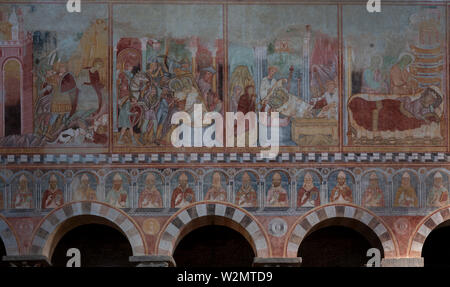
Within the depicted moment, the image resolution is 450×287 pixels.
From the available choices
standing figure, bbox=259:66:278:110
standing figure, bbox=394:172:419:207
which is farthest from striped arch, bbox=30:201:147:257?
standing figure, bbox=394:172:419:207

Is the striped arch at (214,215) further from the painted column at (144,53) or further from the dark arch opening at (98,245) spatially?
the painted column at (144,53)

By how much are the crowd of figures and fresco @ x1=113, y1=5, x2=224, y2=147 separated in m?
1.07

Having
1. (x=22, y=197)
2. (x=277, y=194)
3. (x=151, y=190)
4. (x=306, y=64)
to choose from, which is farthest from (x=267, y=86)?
(x=22, y=197)

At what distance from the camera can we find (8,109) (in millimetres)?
30766

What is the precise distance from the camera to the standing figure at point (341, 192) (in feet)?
99.5

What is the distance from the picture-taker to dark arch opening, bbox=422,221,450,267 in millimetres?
32531

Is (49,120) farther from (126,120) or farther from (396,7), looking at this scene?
(396,7)

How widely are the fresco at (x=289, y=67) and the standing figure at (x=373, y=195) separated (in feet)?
4.11

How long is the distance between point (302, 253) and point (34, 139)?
283 inches

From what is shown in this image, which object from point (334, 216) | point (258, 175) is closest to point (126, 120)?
point (258, 175)

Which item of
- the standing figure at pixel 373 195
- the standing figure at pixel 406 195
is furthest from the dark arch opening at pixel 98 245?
the standing figure at pixel 406 195

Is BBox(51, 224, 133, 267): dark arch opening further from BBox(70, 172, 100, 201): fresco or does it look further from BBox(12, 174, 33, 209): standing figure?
BBox(12, 174, 33, 209): standing figure

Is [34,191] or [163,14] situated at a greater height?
[163,14]

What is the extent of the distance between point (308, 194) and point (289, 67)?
117 inches
